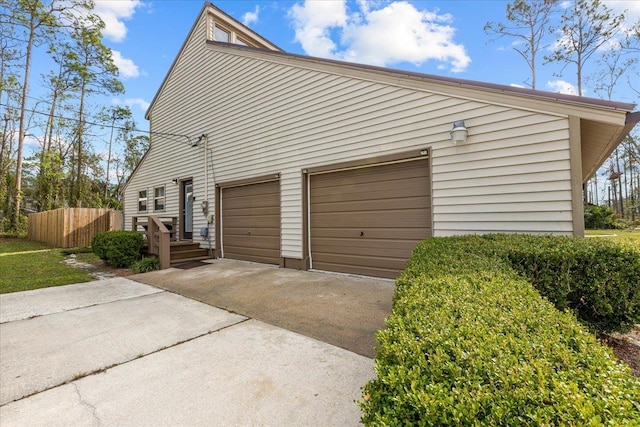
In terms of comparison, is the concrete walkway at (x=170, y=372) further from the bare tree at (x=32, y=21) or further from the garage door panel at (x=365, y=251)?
the bare tree at (x=32, y=21)

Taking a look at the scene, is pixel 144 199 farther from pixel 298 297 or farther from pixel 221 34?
pixel 298 297

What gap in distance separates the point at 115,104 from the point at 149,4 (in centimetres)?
1383

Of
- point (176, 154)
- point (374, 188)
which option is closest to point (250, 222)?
point (374, 188)

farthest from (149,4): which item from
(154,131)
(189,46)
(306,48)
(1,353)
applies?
(1,353)

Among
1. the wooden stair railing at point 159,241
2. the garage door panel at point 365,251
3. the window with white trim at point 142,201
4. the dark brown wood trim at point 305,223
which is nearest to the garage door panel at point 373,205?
the dark brown wood trim at point 305,223

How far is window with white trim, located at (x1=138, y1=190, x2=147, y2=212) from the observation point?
1173cm

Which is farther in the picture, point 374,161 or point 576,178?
point 374,161

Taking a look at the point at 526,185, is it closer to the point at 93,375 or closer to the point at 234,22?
the point at 93,375

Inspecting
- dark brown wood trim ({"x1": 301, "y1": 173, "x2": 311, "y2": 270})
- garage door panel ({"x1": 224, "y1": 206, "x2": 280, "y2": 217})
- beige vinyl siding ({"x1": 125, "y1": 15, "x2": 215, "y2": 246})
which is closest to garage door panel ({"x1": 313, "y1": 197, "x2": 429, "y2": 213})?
dark brown wood trim ({"x1": 301, "y1": 173, "x2": 311, "y2": 270})

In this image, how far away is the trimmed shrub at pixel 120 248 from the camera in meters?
7.39

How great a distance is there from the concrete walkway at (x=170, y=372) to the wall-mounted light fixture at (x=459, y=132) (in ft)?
11.3

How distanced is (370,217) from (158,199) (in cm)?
889

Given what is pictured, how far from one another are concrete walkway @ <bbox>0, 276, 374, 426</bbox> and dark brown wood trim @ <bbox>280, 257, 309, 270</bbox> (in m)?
2.77

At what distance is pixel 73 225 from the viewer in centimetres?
1243
